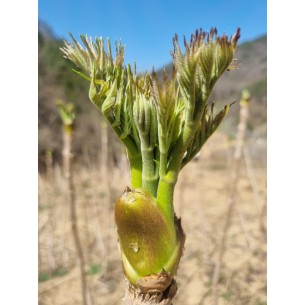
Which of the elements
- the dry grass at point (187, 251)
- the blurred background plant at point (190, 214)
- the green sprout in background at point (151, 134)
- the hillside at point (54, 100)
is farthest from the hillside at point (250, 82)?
the hillside at point (54, 100)

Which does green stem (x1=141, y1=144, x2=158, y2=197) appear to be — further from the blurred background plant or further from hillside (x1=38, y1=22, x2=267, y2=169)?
hillside (x1=38, y1=22, x2=267, y2=169)

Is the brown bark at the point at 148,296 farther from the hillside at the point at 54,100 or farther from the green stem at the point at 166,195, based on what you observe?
the hillside at the point at 54,100

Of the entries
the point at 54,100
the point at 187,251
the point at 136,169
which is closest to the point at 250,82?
the point at 187,251

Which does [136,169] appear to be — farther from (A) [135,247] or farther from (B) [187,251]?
(B) [187,251]

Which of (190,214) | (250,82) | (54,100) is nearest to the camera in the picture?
(250,82)

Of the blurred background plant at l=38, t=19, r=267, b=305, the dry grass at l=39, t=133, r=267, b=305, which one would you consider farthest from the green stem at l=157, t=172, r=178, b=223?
the dry grass at l=39, t=133, r=267, b=305
